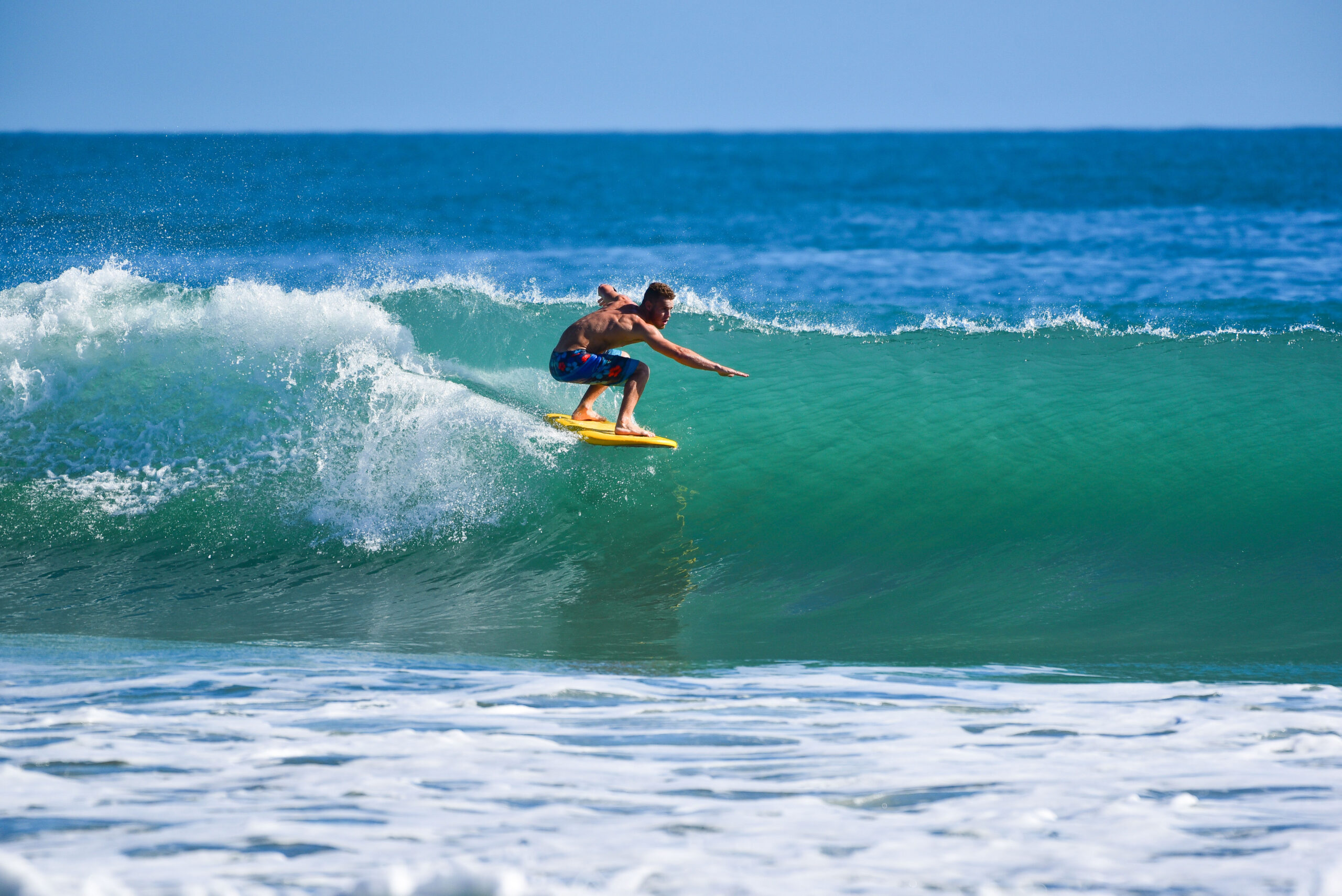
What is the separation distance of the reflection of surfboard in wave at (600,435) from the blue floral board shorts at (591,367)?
0.29 meters

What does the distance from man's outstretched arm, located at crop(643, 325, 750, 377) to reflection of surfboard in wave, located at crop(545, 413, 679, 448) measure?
1.90 feet

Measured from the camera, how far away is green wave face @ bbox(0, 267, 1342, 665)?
5.33 metres

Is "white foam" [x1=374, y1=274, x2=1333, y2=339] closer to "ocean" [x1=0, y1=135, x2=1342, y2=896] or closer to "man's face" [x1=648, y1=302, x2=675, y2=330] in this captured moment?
"ocean" [x1=0, y1=135, x2=1342, y2=896]

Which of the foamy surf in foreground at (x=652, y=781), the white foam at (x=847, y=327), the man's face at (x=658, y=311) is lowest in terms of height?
the foamy surf in foreground at (x=652, y=781)

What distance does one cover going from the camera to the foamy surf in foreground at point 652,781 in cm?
268

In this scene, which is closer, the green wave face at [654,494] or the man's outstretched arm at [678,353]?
the green wave face at [654,494]

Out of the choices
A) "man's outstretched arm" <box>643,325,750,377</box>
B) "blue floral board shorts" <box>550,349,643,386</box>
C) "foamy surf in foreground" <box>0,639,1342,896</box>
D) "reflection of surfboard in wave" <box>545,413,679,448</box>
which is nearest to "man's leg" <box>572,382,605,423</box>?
"reflection of surfboard in wave" <box>545,413,679,448</box>

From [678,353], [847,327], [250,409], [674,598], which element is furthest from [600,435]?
[847,327]

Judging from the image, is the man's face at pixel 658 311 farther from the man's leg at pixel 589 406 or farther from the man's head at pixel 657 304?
the man's leg at pixel 589 406

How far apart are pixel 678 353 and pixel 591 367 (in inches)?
26.9

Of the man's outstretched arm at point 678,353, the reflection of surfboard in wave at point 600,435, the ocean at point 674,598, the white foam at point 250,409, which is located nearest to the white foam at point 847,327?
the ocean at point 674,598

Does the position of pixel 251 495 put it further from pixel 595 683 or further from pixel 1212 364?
pixel 1212 364

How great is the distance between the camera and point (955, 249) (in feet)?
69.9

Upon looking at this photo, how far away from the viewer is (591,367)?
6.96m
